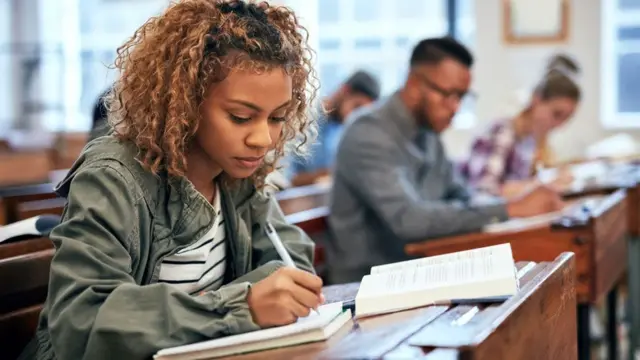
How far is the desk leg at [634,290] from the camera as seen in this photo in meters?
3.86

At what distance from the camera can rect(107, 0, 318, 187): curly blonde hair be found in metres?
1.56

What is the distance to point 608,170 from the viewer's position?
4695 mm

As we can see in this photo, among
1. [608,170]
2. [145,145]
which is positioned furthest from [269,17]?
[608,170]

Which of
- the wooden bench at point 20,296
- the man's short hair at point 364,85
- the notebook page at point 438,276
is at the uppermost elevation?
the man's short hair at point 364,85

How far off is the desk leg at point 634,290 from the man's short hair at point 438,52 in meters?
1.05

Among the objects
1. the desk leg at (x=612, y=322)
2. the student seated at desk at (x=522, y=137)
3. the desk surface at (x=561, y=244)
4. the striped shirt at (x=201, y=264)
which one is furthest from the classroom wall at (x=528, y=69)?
the striped shirt at (x=201, y=264)

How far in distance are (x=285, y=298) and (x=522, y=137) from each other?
3982 millimetres

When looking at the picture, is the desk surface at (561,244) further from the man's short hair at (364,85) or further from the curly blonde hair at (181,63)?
the man's short hair at (364,85)

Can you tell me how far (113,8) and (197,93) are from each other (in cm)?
835

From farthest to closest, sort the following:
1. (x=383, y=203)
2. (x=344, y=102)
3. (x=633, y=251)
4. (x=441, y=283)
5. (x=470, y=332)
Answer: (x=344, y=102)
(x=633, y=251)
(x=383, y=203)
(x=441, y=283)
(x=470, y=332)

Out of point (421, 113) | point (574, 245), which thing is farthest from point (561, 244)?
point (421, 113)

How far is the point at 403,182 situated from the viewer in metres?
3.14

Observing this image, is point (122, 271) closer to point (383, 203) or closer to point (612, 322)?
point (383, 203)

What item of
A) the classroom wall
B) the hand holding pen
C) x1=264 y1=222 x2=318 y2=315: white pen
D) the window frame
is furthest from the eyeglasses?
the window frame
